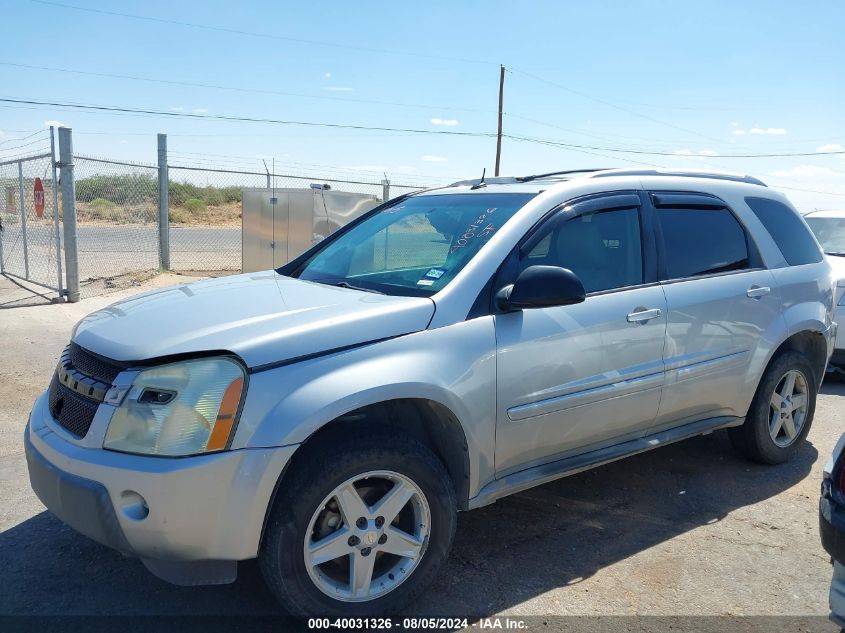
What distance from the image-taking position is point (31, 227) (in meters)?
11.8

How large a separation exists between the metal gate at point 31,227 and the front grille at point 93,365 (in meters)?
8.32

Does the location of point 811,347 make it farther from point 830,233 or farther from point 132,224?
point 132,224

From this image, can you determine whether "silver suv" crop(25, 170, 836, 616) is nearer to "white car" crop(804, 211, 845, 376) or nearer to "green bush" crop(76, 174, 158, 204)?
"white car" crop(804, 211, 845, 376)

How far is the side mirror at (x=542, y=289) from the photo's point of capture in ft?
10.3

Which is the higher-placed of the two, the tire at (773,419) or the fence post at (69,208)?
the fence post at (69,208)

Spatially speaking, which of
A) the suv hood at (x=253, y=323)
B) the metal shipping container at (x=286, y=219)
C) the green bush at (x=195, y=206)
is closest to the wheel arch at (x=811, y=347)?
the suv hood at (x=253, y=323)

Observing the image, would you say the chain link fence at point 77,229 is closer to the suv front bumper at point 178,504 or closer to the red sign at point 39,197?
the red sign at point 39,197

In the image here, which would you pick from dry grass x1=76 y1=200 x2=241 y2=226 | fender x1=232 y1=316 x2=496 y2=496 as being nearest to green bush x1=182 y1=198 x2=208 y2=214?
dry grass x1=76 y1=200 x2=241 y2=226

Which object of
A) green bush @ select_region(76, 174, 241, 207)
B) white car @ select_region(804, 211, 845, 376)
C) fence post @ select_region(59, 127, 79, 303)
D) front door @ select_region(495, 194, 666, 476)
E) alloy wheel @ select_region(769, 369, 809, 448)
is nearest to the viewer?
front door @ select_region(495, 194, 666, 476)

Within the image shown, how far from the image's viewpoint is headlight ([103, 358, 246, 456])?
8.30 feet

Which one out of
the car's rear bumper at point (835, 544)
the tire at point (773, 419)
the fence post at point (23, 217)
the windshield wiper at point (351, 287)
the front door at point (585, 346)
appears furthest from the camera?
the fence post at point (23, 217)

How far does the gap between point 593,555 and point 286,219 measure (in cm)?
1024

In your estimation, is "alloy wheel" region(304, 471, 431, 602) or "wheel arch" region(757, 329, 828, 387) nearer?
"alloy wheel" region(304, 471, 431, 602)

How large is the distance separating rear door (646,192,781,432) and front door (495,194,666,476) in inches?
5.5
